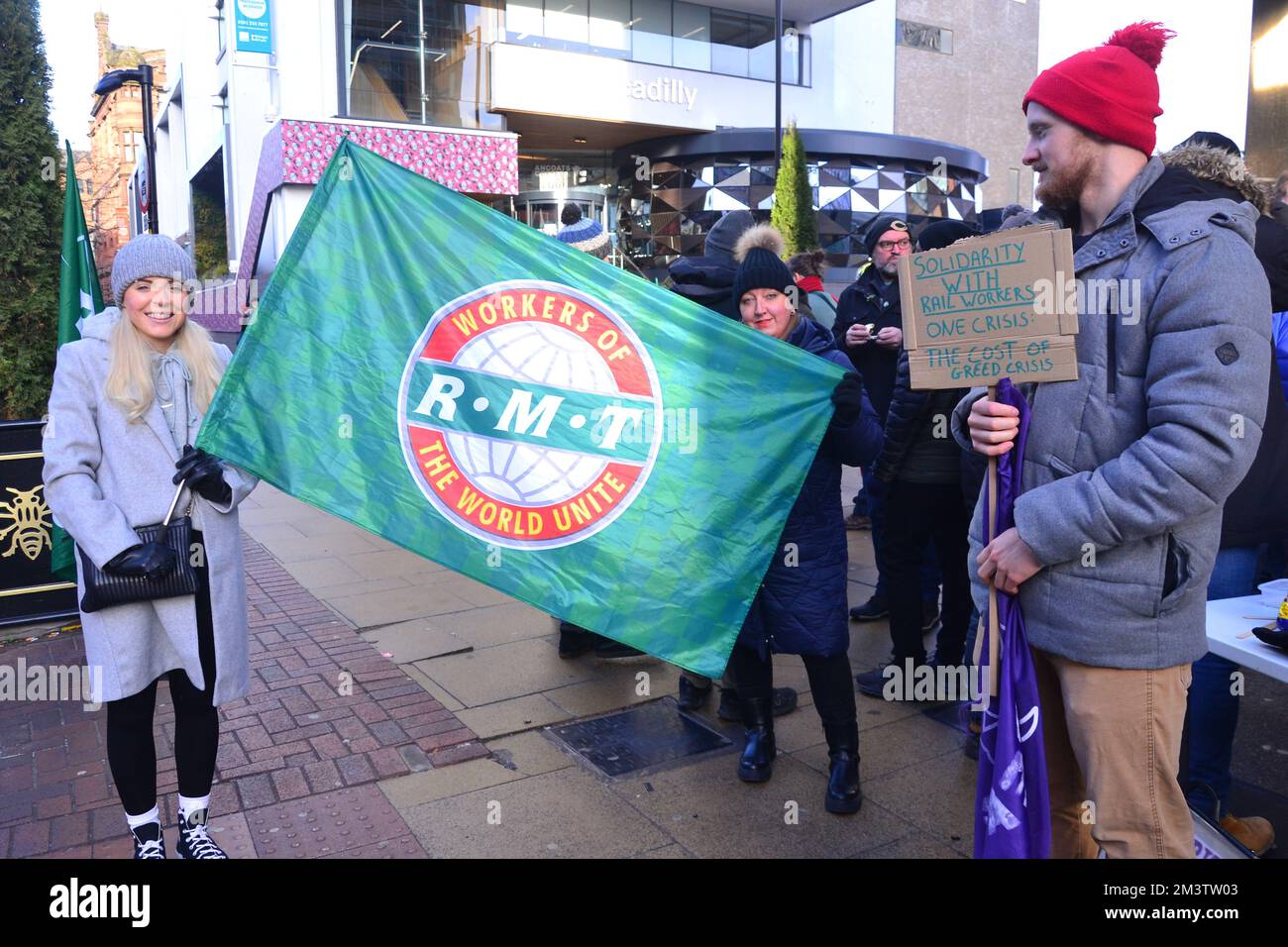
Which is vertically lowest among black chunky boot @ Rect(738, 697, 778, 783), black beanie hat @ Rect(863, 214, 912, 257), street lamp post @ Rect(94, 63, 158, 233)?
black chunky boot @ Rect(738, 697, 778, 783)

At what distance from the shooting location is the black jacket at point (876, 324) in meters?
5.46

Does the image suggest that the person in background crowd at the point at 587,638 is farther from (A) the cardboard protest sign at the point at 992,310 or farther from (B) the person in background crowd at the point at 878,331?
(A) the cardboard protest sign at the point at 992,310

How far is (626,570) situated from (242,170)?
20.2 meters

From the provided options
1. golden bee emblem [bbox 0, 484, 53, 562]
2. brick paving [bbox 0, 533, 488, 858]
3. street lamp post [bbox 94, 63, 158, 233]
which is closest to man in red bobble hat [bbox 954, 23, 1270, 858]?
brick paving [bbox 0, 533, 488, 858]

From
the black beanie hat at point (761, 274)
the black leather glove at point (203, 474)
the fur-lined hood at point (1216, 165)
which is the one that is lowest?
the black leather glove at point (203, 474)

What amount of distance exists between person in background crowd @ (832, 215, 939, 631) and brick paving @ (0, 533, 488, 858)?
98.4 inches

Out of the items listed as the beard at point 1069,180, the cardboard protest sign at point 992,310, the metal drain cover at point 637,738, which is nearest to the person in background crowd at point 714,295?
the metal drain cover at point 637,738

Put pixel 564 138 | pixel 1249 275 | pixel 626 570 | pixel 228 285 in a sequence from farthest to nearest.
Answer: pixel 564 138 < pixel 228 285 < pixel 626 570 < pixel 1249 275

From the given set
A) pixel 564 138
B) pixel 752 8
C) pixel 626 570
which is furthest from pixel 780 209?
pixel 626 570

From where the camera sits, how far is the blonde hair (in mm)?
2992

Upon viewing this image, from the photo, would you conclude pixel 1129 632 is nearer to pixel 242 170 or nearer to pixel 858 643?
pixel 858 643

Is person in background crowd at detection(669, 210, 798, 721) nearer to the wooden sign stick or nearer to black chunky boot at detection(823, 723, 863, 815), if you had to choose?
black chunky boot at detection(823, 723, 863, 815)

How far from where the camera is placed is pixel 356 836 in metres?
3.38

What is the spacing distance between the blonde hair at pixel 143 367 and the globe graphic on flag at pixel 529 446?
0.82 meters
